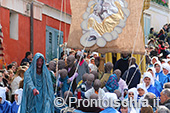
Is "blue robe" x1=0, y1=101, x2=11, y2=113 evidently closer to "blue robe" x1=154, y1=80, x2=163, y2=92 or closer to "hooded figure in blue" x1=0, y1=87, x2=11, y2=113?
"hooded figure in blue" x1=0, y1=87, x2=11, y2=113

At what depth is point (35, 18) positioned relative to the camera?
77.0 feet

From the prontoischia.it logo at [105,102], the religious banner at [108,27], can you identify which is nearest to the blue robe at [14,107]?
the prontoischia.it logo at [105,102]

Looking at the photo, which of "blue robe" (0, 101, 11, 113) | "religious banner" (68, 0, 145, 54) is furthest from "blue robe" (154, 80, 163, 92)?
"blue robe" (0, 101, 11, 113)

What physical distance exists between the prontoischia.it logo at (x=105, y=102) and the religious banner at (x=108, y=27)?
3270mm

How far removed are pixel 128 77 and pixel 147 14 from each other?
61.4 feet

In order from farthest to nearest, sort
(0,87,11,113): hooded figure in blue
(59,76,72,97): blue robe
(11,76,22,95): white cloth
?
(11,76,22,95): white cloth
(59,76,72,97): blue robe
(0,87,11,113): hooded figure in blue

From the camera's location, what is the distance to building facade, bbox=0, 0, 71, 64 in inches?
835

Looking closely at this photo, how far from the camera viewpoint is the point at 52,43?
25297 millimetres

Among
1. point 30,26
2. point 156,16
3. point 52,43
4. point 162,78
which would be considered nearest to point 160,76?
point 162,78

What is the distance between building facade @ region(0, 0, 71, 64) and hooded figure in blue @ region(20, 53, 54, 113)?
6.20 meters

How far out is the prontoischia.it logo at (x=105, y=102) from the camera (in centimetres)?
1232

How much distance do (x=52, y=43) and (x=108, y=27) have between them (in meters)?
8.65

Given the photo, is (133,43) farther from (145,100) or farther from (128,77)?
(145,100)

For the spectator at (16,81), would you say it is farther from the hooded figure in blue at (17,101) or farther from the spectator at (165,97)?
the spectator at (165,97)
